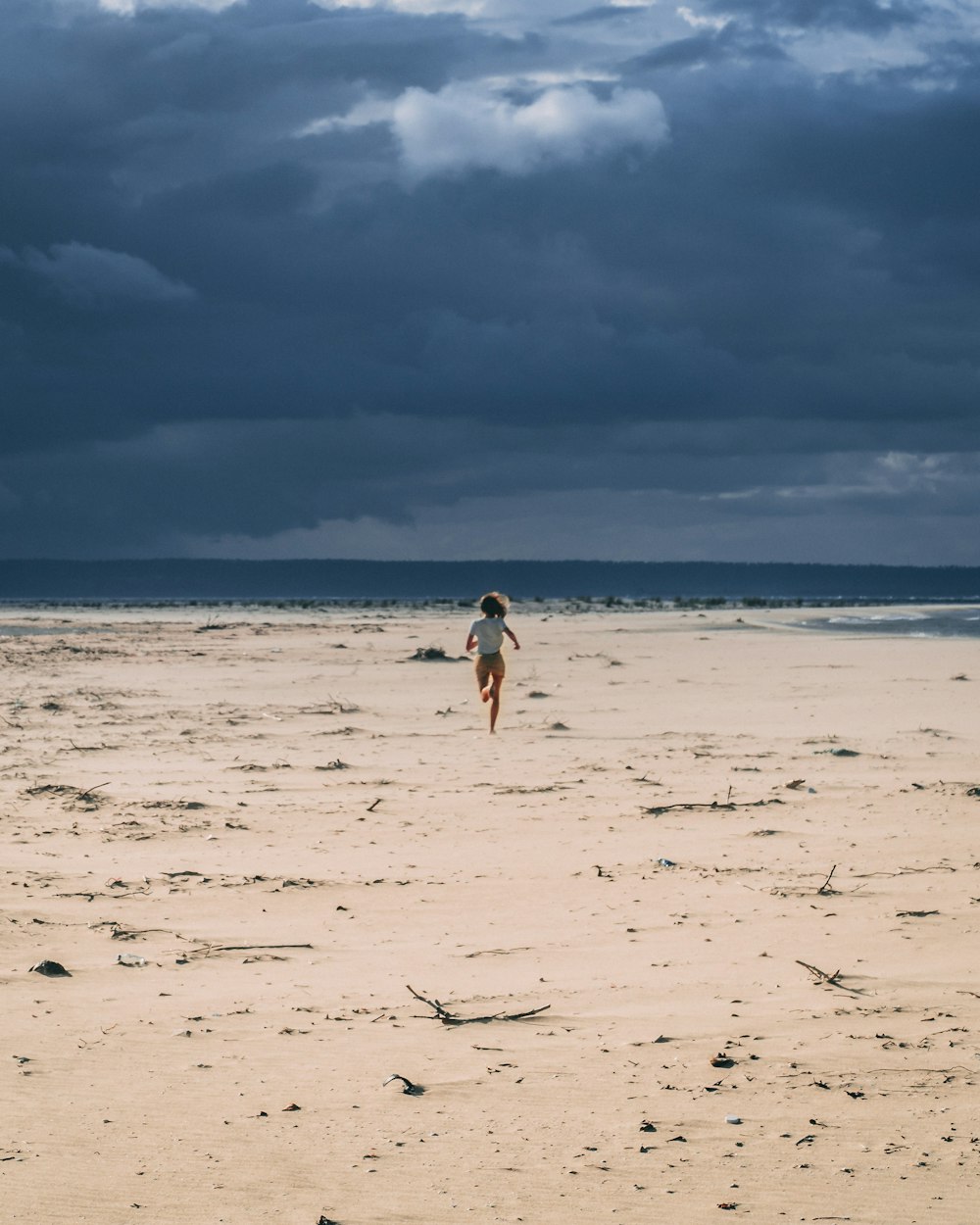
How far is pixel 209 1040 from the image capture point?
588 centimetres

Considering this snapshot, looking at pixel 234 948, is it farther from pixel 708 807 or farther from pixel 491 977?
pixel 708 807

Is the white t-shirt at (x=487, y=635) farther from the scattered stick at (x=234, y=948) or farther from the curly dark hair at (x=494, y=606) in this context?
the scattered stick at (x=234, y=948)

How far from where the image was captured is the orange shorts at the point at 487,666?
57.9 feet

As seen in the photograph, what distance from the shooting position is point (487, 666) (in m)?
17.7

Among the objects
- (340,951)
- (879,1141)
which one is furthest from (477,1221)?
(340,951)

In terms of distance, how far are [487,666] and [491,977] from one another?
10955mm

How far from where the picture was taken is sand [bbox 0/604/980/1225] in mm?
4559

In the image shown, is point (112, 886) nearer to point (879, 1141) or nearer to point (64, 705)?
point (879, 1141)

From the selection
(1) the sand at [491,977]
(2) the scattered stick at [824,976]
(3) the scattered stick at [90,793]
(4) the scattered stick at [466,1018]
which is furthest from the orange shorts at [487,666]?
(4) the scattered stick at [466,1018]

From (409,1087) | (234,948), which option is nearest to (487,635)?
(234,948)

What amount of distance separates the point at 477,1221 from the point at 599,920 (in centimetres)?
379

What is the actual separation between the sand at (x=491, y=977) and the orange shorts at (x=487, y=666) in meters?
1.79

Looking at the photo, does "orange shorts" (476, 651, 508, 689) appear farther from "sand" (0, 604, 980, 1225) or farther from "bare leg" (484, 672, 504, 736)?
"sand" (0, 604, 980, 1225)

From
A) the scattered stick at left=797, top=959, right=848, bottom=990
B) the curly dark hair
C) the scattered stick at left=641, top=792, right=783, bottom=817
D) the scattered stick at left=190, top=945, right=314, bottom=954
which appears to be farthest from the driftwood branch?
the curly dark hair
